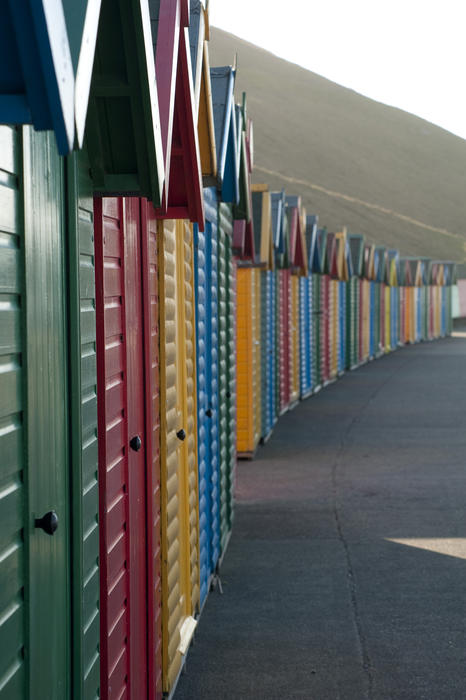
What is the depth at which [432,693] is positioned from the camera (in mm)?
5406

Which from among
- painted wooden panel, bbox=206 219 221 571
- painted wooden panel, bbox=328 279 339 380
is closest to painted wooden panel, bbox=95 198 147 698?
painted wooden panel, bbox=206 219 221 571

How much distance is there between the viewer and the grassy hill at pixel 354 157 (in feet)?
408

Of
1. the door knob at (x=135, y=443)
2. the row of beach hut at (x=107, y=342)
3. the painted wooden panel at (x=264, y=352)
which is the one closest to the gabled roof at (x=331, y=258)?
the painted wooden panel at (x=264, y=352)

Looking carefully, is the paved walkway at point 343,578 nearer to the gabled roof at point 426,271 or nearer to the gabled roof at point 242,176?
the gabled roof at point 242,176

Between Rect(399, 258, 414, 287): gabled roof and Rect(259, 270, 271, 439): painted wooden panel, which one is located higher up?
Rect(399, 258, 414, 287): gabled roof

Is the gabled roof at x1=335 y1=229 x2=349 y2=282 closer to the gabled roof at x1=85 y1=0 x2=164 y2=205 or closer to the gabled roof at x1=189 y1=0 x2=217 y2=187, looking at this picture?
the gabled roof at x1=189 y1=0 x2=217 y2=187

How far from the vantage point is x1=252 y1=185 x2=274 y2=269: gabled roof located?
48.9 ft

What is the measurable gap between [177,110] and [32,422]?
1.84 meters

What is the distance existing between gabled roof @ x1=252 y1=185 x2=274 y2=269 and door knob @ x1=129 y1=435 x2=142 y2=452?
10023 millimetres

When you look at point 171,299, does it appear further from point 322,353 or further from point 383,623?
point 322,353

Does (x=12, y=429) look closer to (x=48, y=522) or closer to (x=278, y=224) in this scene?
(x=48, y=522)

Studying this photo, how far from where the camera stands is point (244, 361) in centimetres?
1338

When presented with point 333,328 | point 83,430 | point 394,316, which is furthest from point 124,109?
point 394,316

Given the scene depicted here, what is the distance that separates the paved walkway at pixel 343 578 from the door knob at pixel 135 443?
165 centimetres
